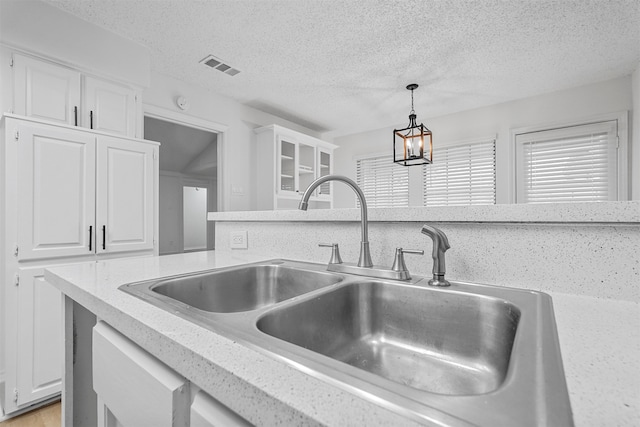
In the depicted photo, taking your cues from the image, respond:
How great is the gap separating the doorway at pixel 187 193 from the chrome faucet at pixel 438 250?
15.0 ft

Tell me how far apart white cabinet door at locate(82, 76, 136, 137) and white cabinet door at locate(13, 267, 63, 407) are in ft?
3.32

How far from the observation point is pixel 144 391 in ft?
1.60

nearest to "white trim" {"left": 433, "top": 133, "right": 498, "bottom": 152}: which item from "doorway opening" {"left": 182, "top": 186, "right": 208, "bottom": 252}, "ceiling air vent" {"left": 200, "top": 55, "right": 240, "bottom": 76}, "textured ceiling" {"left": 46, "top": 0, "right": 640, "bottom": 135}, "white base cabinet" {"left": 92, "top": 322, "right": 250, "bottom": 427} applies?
"textured ceiling" {"left": 46, "top": 0, "right": 640, "bottom": 135}

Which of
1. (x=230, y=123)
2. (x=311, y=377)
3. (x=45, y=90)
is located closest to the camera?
(x=311, y=377)

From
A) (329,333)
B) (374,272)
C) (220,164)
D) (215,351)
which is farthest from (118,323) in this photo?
(220,164)

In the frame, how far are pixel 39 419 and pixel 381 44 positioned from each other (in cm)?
325

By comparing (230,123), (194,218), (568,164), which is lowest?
(194,218)

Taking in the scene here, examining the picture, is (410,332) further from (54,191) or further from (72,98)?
(72,98)

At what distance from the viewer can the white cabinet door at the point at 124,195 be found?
186cm

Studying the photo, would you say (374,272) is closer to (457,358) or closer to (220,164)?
(457,358)

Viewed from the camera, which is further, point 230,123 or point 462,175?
point 462,175

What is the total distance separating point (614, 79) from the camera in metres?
2.92

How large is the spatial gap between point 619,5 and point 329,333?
284cm

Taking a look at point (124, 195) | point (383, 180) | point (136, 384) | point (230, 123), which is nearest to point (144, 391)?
point (136, 384)
